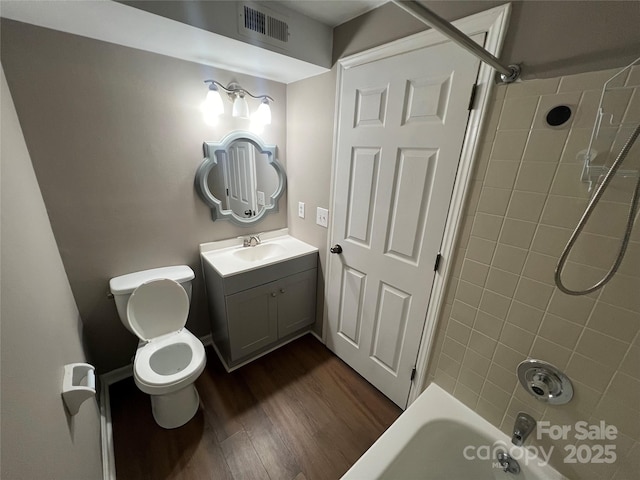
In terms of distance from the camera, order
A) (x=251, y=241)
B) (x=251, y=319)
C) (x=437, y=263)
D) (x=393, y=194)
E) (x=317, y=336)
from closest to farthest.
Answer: (x=437, y=263), (x=393, y=194), (x=251, y=319), (x=251, y=241), (x=317, y=336)

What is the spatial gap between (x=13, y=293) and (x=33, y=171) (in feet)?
2.93

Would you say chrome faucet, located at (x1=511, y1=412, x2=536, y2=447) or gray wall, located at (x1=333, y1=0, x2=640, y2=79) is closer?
gray wall, located at (x1=333, y1=0, x2=640, y2=79)

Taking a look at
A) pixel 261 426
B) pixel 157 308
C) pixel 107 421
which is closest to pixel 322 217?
pixel 157 308

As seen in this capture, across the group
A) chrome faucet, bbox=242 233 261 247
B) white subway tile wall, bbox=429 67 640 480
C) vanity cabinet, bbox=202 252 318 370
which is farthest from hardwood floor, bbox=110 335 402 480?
chrome faucet, bbox=242 233 261 247

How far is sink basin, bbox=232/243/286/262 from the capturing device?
1.93 meters

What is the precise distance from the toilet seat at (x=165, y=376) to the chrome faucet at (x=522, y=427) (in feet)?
4.85

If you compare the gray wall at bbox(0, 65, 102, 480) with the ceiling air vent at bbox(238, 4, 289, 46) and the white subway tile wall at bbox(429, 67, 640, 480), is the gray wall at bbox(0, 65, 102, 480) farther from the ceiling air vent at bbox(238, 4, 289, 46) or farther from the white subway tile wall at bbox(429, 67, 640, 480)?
the white subway tile wall at bbox(429, 67, 640, 480)

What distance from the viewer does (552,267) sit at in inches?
34.0

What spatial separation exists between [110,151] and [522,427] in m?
2.35

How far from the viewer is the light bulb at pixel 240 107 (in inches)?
63.1

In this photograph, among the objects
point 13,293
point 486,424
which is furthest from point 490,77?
point 13,293

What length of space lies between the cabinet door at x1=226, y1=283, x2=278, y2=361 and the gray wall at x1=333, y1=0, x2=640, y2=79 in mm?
1679

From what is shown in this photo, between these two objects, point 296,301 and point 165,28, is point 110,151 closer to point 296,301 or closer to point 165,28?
point 165,28

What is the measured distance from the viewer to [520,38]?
846 mm
